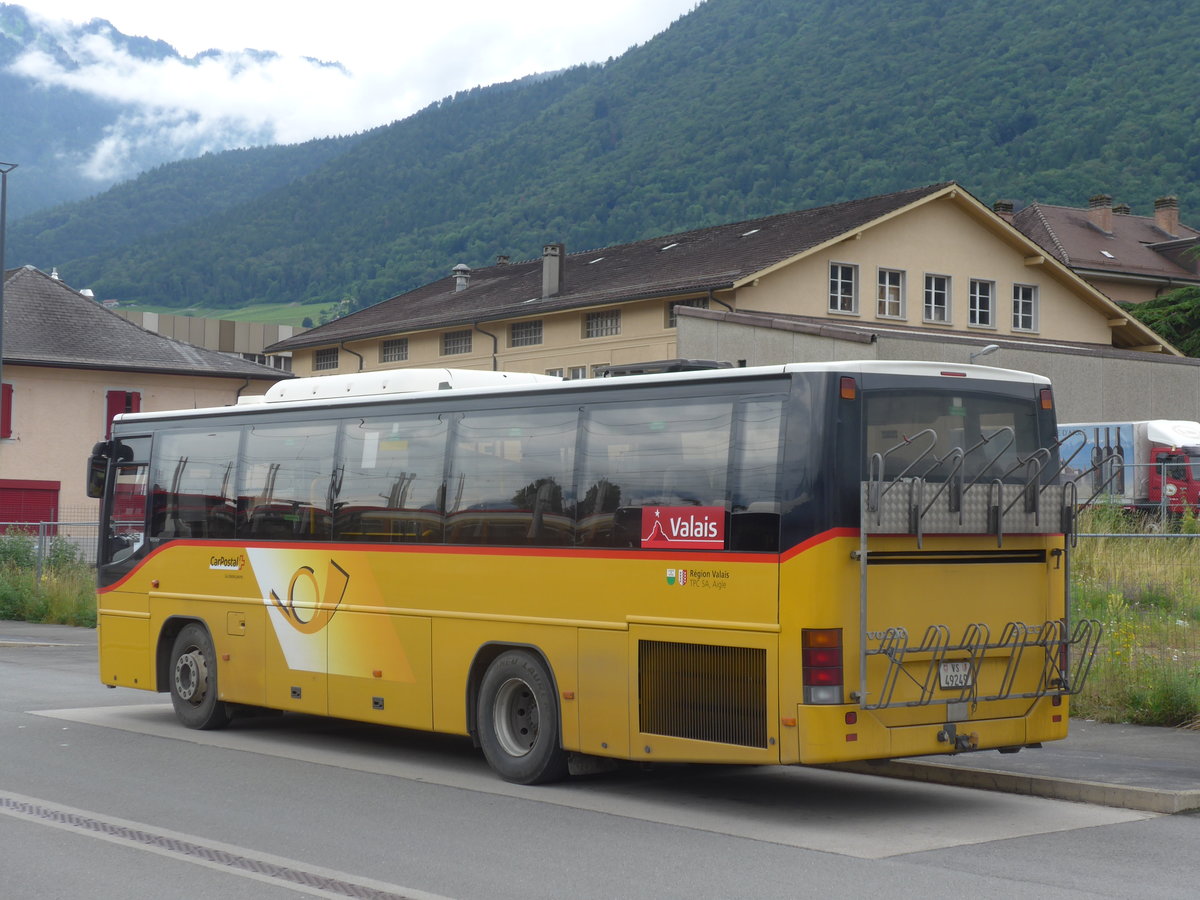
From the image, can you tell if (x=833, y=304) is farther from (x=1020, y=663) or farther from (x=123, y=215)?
(x=123, y=215)

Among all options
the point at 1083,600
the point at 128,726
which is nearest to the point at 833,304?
the point at 1083,600

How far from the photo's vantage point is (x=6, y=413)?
52.8m

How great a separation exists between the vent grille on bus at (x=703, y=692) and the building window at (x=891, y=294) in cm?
4248

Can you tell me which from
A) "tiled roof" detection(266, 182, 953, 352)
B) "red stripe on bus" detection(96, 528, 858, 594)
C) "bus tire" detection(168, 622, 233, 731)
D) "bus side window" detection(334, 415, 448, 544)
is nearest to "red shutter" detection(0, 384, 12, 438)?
"tiled roof" detection(266, 182, 953, 352)

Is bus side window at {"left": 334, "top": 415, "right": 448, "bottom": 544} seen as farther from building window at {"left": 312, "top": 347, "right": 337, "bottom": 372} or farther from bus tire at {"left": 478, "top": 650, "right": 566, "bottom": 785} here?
building window at {"left": 312, "top": 347, "right": 337, "bottom": 372}

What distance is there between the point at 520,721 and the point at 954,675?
3.26 m

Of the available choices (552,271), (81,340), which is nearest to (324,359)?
(81,340)

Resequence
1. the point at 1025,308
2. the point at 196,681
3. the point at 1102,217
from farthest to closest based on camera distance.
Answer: the point at 1102,217 → the point at 1025,308 → the point at 196,681

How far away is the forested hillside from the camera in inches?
4033

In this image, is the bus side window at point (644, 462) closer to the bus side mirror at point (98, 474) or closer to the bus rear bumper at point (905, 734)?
the bus rear bumper at point (905, 734)

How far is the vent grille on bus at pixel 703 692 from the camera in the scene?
9.70 meters

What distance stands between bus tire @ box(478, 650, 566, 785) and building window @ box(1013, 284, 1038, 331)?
4560 centimetres

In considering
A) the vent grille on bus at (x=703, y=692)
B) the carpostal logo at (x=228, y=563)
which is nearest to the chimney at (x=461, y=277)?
the carpostal logo at (x=228, y=563)

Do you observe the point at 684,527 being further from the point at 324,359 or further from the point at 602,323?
the point at 324,359
